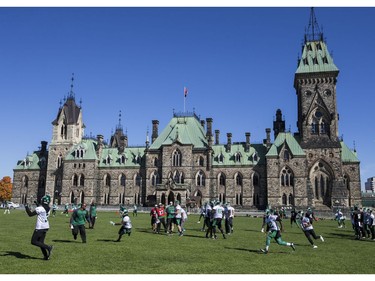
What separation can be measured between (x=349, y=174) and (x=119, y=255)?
186ft

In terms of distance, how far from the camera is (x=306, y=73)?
66.9 meters

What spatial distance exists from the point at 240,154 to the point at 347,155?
17.9 m

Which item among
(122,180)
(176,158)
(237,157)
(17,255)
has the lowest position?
(17,255)

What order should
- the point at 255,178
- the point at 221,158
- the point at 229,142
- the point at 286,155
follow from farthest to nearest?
the point at 229,142, the point at 221,158, the point at 255,178, the point at 286,155

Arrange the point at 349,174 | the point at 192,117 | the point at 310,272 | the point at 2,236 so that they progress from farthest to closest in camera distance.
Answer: the point at 192,117, the point at 349,174, the point at 2,236, the point at 310,272

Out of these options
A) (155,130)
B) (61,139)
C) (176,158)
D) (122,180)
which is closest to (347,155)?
(176,158)

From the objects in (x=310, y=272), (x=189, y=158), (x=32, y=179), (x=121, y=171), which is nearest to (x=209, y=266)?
(x=310, y=272)

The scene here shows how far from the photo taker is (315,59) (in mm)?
68688

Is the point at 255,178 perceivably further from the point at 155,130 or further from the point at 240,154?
the point at 155,130

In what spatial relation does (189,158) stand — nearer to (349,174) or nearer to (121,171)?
(121,171)

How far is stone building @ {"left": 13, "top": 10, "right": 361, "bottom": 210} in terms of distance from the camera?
62.2m

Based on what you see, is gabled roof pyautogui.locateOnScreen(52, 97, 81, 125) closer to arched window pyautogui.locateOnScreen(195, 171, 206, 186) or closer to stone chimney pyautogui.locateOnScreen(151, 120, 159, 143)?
stone chimney pyautogui.locateOnScreen(151, 120, 159, 143)

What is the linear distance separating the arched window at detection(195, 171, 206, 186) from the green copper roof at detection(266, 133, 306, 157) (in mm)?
11468

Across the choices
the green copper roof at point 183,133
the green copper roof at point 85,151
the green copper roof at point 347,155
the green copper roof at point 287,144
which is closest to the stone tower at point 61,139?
the green copper roof at point 85,151
